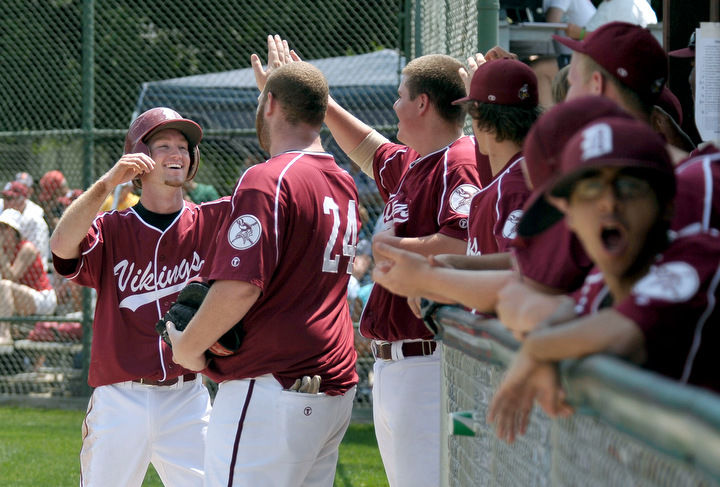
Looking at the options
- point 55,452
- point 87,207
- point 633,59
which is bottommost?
point 55,452

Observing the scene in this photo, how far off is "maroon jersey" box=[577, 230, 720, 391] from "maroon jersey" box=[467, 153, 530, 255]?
1046 mm

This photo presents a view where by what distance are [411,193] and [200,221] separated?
112cm

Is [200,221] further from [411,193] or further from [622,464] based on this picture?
[622,464]

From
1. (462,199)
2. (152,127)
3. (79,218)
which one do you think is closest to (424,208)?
(462,199)

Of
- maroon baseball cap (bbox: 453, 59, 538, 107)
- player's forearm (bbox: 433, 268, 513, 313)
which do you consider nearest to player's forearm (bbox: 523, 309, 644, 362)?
player's forearm (bbox: 433, 268, 513, 313)

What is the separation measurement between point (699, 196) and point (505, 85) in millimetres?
1422

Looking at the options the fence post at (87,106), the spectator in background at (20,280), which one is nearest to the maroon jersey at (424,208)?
the fence post at (87,106)

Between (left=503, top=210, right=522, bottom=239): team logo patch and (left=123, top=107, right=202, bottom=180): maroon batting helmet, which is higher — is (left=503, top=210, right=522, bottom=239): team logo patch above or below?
below

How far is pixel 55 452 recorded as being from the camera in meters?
6.94

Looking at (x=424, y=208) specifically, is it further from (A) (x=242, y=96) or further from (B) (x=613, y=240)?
(A) (x=242, y=96)

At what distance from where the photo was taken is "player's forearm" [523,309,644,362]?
1287 millimetres

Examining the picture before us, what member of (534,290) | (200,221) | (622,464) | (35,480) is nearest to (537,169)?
(534,290)

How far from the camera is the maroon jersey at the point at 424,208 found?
3486 mm

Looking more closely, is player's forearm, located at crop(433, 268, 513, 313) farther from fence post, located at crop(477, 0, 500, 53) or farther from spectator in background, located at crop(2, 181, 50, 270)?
spectator in background, located at crop(2, 181, 50, 270)
